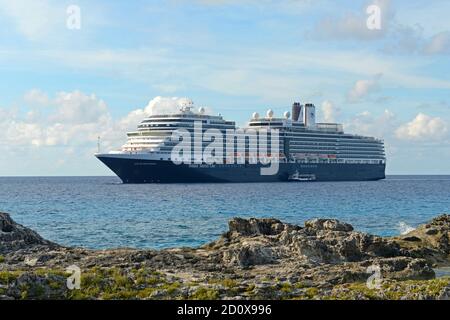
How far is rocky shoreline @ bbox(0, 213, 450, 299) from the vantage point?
15.5 metres

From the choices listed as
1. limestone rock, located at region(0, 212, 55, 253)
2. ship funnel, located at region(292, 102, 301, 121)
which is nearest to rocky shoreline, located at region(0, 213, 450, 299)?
limestone rock, located at region(0, 212, 55, 253)

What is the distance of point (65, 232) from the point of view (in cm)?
4188

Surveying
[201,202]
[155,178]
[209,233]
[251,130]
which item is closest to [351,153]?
A: [251,130]

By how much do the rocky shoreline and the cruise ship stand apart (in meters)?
85.3

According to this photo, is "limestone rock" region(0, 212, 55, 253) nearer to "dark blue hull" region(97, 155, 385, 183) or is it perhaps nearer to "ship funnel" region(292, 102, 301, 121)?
"dark blue hull" region(97, 155, 385, 183)

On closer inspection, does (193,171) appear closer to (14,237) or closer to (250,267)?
(14,237)

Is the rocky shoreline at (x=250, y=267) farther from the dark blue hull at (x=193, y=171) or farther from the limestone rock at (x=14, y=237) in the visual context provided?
the dark blue hull at (x=193, y=171)

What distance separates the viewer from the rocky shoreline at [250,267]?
50.8 ft

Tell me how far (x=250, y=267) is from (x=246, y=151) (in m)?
102

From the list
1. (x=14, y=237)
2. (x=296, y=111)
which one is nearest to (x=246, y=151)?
(x=296, y=111)

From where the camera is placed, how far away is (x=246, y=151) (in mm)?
122188

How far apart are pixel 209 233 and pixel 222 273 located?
21.1 meters

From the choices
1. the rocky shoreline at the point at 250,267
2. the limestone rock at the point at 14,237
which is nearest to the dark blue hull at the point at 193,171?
the rocky shoreline at the point at 250,267

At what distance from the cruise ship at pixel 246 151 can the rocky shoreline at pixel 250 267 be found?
85274 mm
